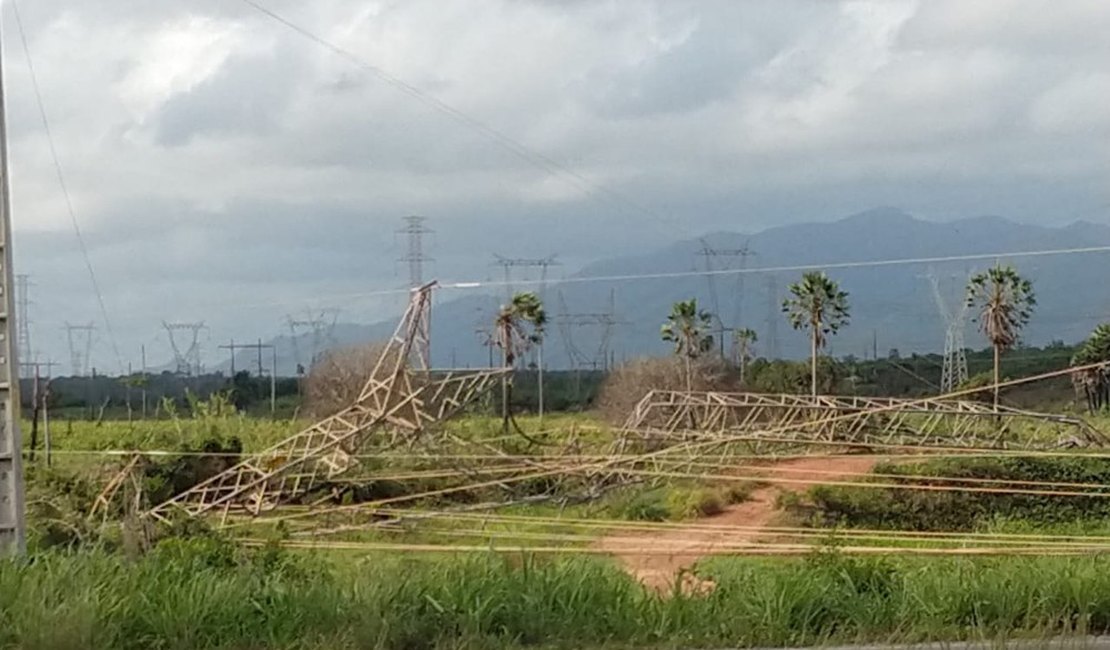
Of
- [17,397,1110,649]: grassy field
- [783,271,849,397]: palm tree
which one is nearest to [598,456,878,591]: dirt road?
[17,397,1110,649]: grassy field

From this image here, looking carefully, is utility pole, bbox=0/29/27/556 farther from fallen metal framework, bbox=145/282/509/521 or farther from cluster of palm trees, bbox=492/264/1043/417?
cluster of palm trees, bbox=492/264/1043/417

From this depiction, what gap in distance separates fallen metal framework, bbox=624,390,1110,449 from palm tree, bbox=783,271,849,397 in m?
0.54

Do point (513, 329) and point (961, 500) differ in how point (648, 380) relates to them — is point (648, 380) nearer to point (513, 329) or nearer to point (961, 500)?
point (513, 329)

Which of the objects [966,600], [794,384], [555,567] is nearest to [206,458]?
[794,384]

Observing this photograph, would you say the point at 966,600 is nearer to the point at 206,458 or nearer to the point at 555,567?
the point at 555,567

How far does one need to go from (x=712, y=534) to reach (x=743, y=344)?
5.06 meters

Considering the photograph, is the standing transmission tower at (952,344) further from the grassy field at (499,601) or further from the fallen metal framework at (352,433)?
the grassy field at (499,601)

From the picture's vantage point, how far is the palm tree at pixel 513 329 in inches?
640

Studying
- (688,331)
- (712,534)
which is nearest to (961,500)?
(688,331)

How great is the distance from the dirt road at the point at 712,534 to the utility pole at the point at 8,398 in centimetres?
324

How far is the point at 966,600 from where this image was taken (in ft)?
17.1

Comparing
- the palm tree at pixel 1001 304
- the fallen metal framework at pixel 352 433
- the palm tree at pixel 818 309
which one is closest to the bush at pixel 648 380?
the palm tree at pixel 818 309

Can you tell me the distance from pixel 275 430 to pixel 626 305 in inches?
192

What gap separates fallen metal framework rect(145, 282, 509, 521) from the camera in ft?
49.2
